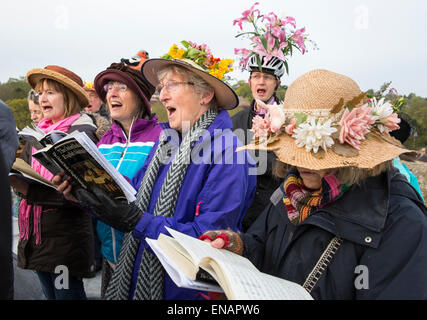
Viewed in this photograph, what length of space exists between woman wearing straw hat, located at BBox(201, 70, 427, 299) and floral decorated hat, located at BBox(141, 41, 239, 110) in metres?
0.74

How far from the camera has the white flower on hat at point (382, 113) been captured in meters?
1.43

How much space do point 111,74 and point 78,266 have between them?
1.55 metres

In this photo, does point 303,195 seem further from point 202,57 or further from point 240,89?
point 240,89

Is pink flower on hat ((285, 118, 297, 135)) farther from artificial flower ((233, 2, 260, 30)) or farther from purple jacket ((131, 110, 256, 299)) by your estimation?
artificial flower ((233, 2, 260, 30))

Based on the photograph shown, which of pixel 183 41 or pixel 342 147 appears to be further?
pixel 183 41

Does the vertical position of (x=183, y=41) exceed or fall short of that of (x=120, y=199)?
it exceeds it

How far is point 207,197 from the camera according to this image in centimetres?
191

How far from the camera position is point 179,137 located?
2.30 metres

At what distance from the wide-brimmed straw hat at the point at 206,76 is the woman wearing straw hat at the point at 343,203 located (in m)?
0.71

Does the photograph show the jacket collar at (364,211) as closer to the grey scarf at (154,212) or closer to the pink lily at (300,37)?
the grey scarf at (154,212)

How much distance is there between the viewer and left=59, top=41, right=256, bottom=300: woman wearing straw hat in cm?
188
